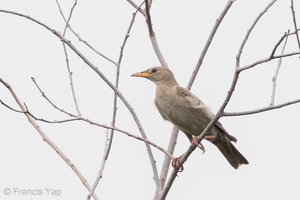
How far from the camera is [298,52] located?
13.5 feet

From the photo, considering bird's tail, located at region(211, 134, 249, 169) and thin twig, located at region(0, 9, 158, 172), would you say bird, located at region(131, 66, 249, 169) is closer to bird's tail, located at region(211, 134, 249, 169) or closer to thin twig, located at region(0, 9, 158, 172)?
bird's tail, located at region(211, 134, 249, 169)

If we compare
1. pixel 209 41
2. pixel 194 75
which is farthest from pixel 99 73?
pixel 194 75

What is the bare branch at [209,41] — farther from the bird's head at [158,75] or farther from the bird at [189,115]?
the bird's head at [158,75]

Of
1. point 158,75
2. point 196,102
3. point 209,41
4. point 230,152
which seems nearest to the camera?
point 209,41

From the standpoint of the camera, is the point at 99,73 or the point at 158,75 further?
the point at 158,75

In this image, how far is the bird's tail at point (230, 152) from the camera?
23.5ft

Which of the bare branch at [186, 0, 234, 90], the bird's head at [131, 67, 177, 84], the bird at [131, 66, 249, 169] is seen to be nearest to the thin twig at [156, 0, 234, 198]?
the bare branch at [186, 0, 234, 90]

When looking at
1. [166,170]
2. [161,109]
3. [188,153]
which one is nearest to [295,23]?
[188,153]

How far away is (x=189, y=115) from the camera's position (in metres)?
6.86

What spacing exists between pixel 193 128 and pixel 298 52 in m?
2.95

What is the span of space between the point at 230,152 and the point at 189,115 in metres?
0.92

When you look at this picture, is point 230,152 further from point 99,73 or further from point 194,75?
point 99,73

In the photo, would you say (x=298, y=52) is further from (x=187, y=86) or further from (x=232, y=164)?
(x=232, y=164)

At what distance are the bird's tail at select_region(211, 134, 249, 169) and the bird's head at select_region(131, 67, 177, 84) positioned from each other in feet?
3.69
